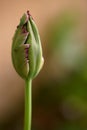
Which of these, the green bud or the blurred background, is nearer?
the green bud

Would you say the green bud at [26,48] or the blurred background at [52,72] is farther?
the blurred background at [52,72]

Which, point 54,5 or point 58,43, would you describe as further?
point 54,5

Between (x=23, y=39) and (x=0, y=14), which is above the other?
(x=0, y=14)

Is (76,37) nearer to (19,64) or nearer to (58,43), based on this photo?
(58,43)

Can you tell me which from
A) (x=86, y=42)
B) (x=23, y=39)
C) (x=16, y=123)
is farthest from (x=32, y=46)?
(x=86, y=42)

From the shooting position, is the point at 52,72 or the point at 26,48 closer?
the point at 26,48
